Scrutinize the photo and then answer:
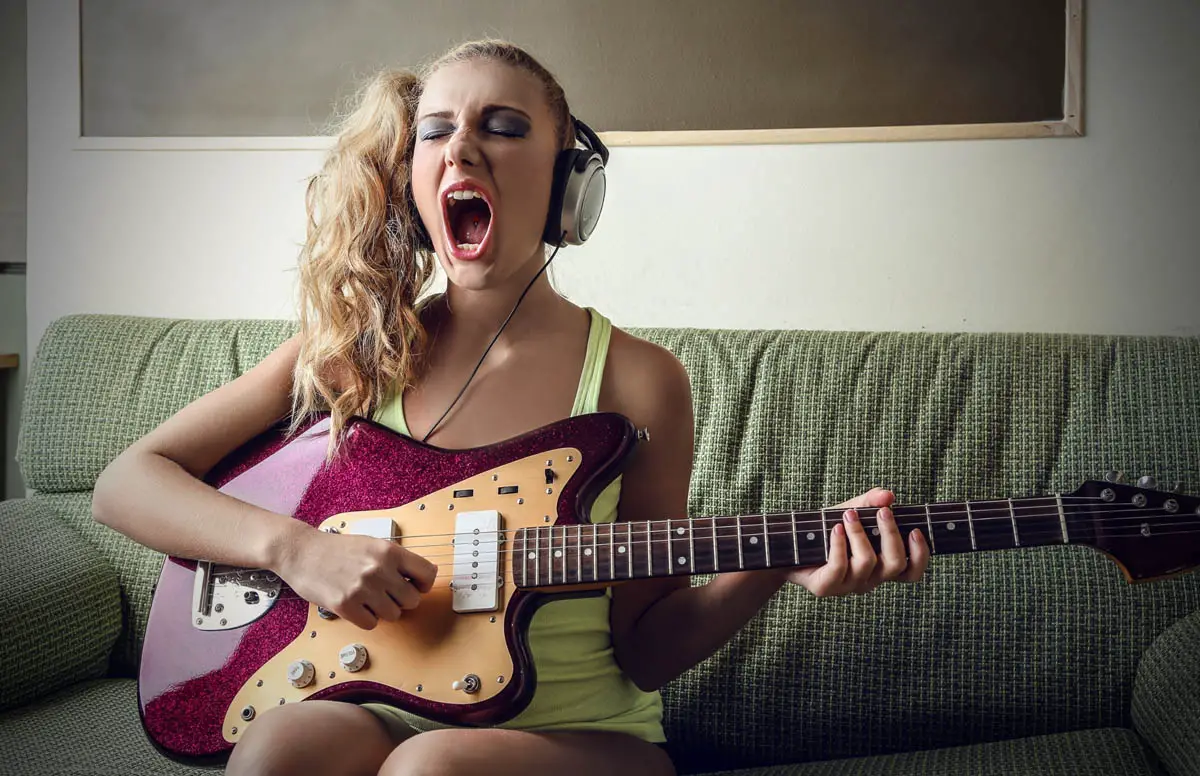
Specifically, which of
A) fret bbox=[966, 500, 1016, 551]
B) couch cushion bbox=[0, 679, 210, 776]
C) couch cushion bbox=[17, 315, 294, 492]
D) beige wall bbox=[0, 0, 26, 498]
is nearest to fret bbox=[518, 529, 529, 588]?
fret bbox=[966, 500, 1016, 551]

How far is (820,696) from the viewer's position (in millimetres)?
1288

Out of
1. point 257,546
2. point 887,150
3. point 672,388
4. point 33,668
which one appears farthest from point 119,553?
point 887,150

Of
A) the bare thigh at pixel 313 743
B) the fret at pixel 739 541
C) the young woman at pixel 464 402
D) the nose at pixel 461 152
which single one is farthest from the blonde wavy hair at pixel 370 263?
the fret at pixel 739 541

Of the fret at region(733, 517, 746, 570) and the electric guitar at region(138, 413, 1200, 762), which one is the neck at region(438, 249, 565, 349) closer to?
the electric guitar at region(138, 413, 1200, 762)

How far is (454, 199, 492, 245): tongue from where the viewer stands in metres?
1.07

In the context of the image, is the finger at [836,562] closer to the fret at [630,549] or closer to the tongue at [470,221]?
the fret at [630,549]

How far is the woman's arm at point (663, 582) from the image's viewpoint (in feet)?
3.43

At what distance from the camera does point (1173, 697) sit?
3.59ft

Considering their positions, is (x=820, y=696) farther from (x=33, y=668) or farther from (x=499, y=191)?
(x=33, y=668)

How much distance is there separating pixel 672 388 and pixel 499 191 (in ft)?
1.01

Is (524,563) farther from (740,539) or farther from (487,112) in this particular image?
(487,112)

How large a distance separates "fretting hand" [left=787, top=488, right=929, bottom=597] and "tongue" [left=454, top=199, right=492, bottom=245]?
1.64 feet

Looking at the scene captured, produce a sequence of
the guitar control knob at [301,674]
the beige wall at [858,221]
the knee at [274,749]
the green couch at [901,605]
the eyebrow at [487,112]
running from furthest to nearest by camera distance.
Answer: the beige wall at [858,221]
the green couch at [901,605]
the eyebrow at [487,112]
the guitar control knob at [301,674]
the knee at [274,749]

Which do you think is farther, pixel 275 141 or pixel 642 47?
pixel 275 141
